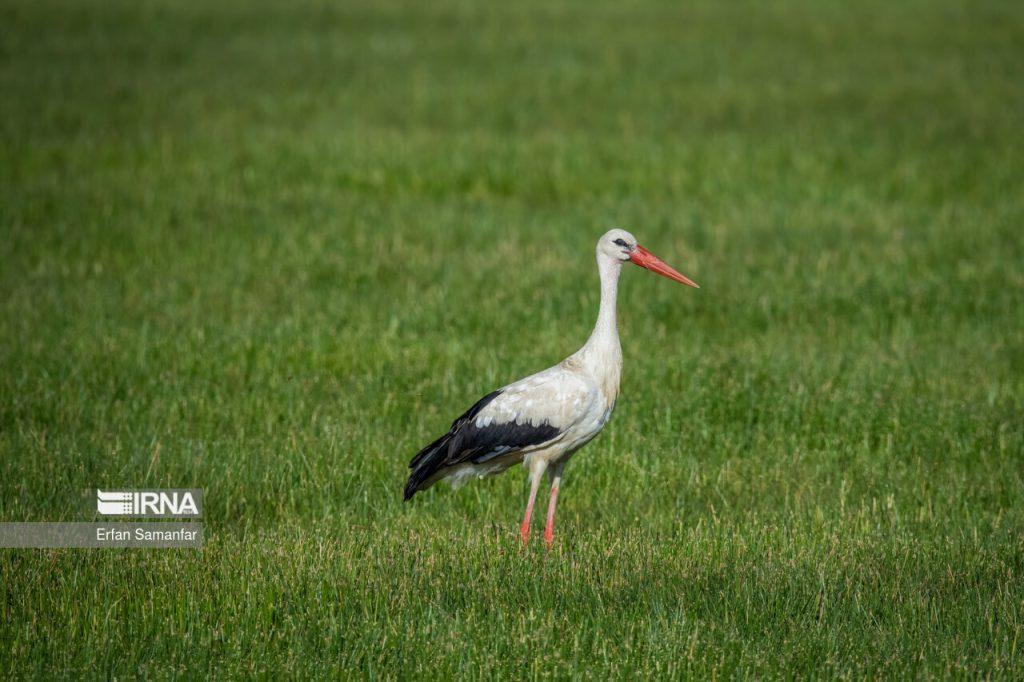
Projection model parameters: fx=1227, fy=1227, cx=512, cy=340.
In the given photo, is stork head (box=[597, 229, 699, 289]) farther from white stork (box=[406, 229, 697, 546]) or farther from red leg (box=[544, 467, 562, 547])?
red leg (box=[544, 467, 562, 547])

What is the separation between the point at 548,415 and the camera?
664 cm

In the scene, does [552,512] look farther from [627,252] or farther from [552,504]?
[627,252]

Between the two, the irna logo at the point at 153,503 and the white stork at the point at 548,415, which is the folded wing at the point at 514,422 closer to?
the white stork at the point at 548,415

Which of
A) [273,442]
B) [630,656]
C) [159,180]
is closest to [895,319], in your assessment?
[273,442]

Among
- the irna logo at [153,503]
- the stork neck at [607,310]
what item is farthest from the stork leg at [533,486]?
the irna logo at [153,503]

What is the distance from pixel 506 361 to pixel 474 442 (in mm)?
3285

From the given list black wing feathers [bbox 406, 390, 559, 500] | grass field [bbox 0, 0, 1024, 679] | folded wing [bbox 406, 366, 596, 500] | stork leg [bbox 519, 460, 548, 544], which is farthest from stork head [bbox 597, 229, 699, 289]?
grass field [bbox 0, 0, 1024, 679]

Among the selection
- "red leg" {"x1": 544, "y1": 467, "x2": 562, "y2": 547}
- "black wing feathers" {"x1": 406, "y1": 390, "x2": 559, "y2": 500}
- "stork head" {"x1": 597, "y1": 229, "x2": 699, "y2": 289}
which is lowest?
"red leg" {"x1": 544, "y1": 467, "x2": 562, "y2": 547}

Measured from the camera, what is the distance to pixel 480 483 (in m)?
7.99

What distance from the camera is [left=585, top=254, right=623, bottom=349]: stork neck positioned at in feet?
22.4

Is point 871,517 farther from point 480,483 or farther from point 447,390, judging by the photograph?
point 447,390

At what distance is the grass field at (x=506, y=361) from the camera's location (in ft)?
18.7

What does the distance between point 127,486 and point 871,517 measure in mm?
4502

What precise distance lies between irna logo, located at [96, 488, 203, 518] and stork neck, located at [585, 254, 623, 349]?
8.43 ft
